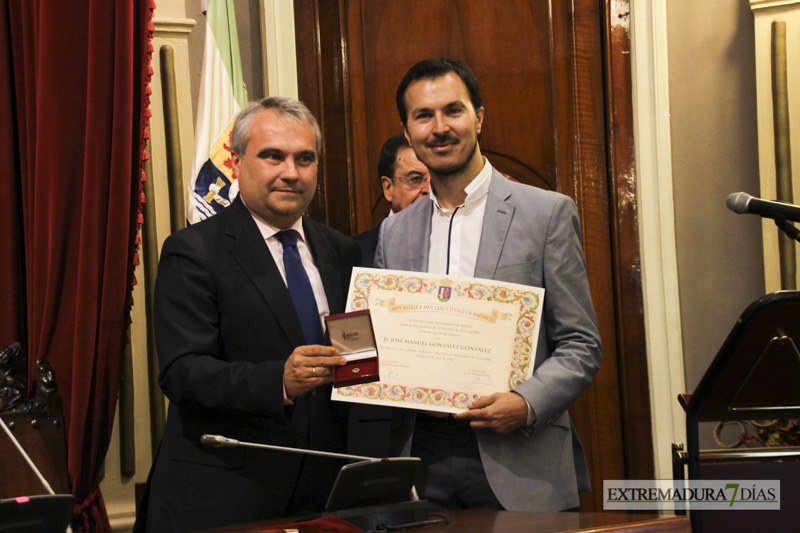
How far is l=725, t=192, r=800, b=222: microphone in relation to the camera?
185cm

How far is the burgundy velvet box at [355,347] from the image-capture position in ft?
6.22

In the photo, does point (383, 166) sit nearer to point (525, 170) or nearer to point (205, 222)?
point (525, 170)

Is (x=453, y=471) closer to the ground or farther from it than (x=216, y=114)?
closer to the ground

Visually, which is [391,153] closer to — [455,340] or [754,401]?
[455,340]

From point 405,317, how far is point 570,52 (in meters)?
2.13

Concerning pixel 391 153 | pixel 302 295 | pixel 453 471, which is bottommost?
pixel 453 471

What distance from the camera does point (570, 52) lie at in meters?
3.68

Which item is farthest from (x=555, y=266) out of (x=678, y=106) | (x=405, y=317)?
(x=678, y=106)

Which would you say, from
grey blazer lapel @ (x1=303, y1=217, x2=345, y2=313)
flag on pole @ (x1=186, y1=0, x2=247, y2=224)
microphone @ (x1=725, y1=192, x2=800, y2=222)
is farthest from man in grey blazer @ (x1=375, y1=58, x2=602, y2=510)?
flag on pole @ (x1=186, y1=0, x2=247, y2=224)

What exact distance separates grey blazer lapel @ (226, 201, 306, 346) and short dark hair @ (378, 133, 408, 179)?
1096 mm

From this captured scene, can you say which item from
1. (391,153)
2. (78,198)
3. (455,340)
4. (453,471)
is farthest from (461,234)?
(78,198)

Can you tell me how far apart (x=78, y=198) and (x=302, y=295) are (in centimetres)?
99

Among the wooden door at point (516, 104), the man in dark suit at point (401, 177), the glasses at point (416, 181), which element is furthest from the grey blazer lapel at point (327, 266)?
the wooden door at point (516, 104)

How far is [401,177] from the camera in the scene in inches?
126
